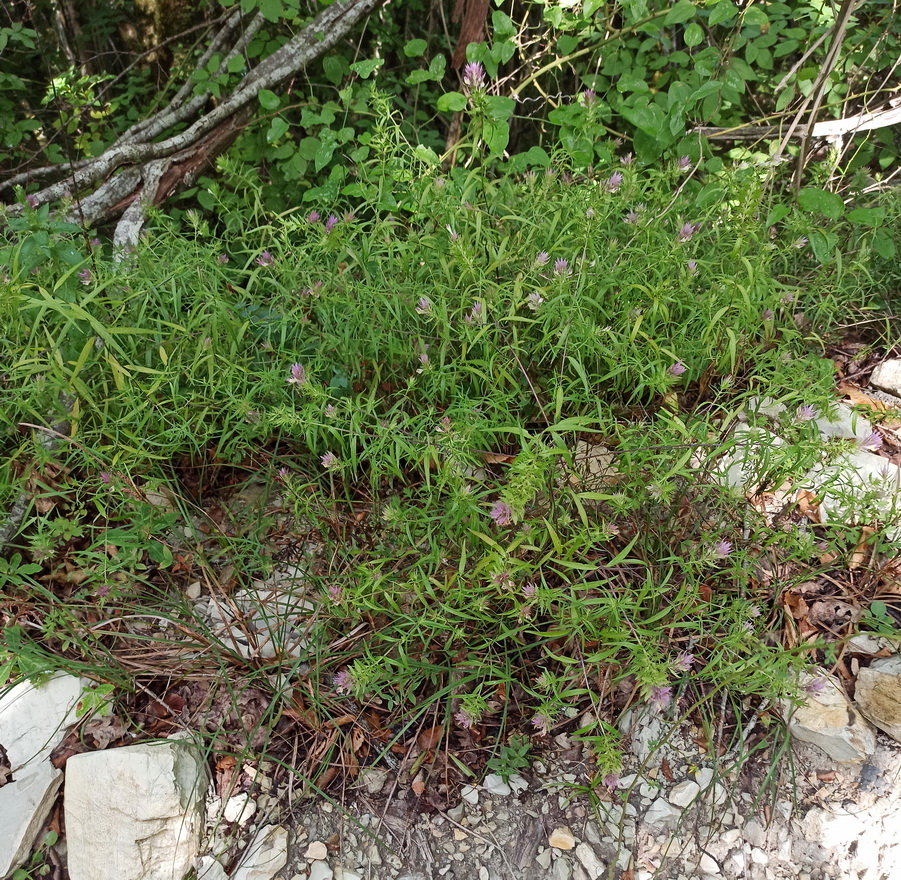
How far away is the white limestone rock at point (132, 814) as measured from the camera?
1.63 metres

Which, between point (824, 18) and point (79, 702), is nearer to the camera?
point (79, 702)

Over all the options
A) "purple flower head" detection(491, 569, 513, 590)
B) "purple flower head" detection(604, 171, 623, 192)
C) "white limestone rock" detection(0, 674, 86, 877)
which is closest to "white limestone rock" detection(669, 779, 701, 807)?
"purple flower head" detection(491, 569, 513, 590)

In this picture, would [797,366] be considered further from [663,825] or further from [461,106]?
[461,106]

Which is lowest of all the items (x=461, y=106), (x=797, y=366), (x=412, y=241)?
(x=797, y=366)

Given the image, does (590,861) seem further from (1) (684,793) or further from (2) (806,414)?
(2) (806,414)

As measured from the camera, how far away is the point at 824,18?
3.00m

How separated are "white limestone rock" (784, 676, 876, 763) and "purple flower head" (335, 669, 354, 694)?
1110 millimetres

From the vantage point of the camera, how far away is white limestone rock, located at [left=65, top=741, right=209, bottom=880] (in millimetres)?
1626

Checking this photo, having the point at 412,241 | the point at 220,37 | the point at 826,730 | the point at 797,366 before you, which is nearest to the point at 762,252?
the point at 797,366

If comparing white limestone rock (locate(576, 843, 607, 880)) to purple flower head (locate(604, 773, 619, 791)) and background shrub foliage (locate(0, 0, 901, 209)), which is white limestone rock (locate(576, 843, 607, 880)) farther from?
background shrub foliage (locate(0, 0, 901, 209))

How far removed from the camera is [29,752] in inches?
72.0

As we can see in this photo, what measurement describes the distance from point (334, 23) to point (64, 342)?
2.17 metres

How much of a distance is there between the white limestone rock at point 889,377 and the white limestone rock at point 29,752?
2.82m

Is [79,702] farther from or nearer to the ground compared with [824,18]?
nearer to the ground
